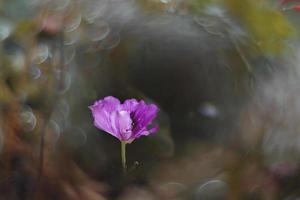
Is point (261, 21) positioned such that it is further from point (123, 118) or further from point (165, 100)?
point (123, 118)

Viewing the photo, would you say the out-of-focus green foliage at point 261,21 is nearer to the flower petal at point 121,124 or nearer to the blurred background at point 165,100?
the blurred background at point 165,100

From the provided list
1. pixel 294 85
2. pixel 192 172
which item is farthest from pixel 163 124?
pixel 294 85

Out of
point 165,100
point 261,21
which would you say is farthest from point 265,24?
point 165,100

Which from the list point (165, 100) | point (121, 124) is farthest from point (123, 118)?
point (165, 100)

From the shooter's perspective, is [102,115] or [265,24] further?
[265,24]

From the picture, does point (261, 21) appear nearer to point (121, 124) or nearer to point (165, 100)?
point (165, 100)

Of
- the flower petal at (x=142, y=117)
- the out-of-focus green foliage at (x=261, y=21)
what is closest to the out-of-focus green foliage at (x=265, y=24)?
the out-of-focus green foliage at (x=261, y=21)
